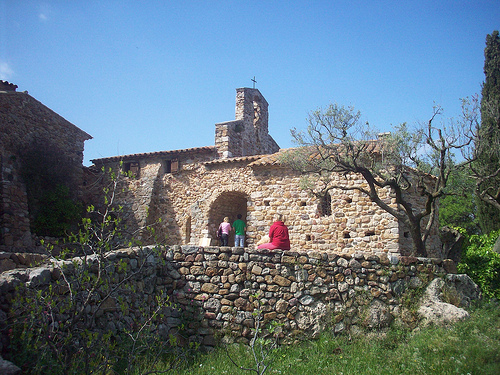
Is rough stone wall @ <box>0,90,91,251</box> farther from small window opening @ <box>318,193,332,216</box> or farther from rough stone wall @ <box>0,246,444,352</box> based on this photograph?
small window opening @ <box>318,193,332,216</box>

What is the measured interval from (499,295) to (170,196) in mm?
12691

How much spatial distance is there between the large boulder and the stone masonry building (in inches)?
200

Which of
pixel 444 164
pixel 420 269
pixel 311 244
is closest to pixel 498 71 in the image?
pixel 444 164

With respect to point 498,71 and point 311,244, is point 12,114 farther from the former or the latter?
point 498,71

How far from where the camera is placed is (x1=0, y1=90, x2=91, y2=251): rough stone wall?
1397cm

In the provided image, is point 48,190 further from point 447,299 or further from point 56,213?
point 447,299

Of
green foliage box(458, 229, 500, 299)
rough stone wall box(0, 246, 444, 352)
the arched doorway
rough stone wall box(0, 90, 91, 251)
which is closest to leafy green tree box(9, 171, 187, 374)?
rough stone wall box(0, 246, 444, 352)

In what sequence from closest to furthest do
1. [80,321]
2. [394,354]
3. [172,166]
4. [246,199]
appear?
[80,321] → [394,354] → [246,199] → [172,166]

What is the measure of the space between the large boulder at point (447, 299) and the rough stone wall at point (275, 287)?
0.21m

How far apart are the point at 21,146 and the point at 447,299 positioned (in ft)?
51.9

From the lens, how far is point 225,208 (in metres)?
16.3

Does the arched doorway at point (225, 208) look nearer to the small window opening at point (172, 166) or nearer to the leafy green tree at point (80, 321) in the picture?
the small window opening at point (172, 166)

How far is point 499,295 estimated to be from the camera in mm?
8781

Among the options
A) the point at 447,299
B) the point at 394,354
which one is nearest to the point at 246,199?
the point at 447,299
